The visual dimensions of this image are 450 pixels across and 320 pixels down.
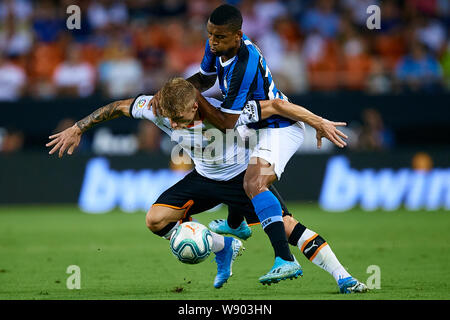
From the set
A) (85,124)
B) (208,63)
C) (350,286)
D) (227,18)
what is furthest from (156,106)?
(350,286)

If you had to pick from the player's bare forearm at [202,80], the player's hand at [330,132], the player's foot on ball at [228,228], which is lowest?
the player's foot on ball at [228,228]

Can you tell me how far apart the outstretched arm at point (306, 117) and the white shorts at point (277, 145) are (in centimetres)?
26

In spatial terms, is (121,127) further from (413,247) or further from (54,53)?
(413,247)

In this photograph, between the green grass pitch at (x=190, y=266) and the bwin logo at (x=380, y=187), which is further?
the bwin logo at (x=380, y=187)

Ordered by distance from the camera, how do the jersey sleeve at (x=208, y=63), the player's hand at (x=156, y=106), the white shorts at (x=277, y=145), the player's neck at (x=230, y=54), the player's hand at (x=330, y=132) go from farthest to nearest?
1. the jersey sleeve at (x=208, y=63)
2. the player's neck at (x=230, y=54)
3. the white shorts at (x=277, y=145)
4. the player's hand at (x=156, y=106)
5. the player's hand at (x=330, y=132)

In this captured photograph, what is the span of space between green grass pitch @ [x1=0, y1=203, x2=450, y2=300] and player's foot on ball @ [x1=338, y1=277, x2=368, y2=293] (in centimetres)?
8

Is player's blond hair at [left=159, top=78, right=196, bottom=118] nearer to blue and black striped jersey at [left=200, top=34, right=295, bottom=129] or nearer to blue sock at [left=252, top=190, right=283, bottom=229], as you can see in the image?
blue and black striped jersey at [left=200, top=34, right=295, bottom=129]

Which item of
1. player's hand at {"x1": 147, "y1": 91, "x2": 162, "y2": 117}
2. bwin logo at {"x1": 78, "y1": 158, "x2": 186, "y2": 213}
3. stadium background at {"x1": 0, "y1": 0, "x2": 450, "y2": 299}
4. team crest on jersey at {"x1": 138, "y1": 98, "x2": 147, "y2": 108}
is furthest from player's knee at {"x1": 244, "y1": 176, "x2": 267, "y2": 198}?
bwin logo at {"x1": 78, "y1": 158, "x2": 186, "y2": 213}

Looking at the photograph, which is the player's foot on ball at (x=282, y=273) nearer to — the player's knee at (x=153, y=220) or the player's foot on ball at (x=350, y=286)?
the player's foot on ball at (x=350, y=286)

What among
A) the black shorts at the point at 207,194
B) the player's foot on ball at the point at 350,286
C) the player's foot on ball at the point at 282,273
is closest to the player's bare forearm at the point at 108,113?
the black shorts at the point at 207,194

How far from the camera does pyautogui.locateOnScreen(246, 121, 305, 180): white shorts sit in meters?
6.97

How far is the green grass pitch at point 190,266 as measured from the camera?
675 centimetres

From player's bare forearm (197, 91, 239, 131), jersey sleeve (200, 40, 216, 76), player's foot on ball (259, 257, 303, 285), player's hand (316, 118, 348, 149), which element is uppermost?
jersey sleeve (200, 40, 216, 76)
